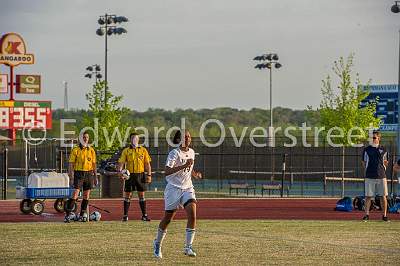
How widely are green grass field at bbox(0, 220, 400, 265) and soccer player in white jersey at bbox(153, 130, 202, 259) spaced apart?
0.32 meters

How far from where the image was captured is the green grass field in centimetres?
1495

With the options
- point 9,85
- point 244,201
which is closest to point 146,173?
point 244,201

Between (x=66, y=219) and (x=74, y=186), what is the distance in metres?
0.84

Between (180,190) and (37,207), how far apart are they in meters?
11.4

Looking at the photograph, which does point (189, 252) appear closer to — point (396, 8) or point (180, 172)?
point (180, 172)

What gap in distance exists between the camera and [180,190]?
15508 mm

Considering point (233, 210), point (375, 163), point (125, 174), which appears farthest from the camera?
point (233, 210)

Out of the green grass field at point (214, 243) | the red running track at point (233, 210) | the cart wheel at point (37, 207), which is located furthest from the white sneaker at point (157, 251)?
the cart wheel at point (37, 207)

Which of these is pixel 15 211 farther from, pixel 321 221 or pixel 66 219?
pixel 321 221

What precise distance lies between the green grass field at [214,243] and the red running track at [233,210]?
2755mm

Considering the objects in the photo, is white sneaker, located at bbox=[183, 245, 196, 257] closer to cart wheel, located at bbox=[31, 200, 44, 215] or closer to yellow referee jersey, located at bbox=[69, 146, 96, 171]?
yellow referee jersey, located at bbox=[69, 146, 96, 171]

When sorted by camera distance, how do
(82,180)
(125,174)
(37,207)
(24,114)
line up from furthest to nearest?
(24,114) → (37,207) → (82,180) → (125,174)

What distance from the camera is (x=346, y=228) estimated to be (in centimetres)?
2150

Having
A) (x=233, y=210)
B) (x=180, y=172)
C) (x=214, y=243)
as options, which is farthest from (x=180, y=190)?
(x=233, y=210)
